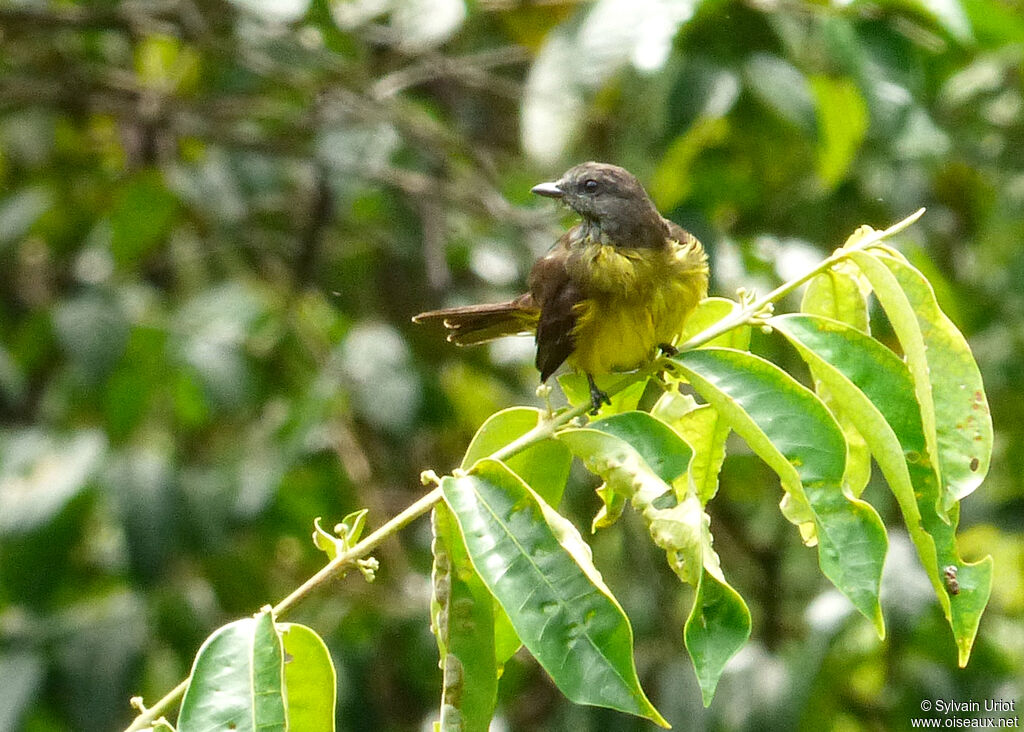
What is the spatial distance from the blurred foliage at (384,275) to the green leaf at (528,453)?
50.7 inches

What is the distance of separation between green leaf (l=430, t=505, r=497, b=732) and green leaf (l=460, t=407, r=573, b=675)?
18 centimetres

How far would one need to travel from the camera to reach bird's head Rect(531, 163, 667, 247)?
262 cm

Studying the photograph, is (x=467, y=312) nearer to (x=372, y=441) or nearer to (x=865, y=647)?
(x=865, y=647)

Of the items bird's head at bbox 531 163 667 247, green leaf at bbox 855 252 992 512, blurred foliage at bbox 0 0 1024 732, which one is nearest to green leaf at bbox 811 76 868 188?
blurred foliage at bbox 0 0 1024 732

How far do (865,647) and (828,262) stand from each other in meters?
1.87

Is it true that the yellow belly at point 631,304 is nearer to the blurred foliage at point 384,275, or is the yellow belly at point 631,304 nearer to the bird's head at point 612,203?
the bird's head at point 612,203

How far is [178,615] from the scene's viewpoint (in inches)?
146

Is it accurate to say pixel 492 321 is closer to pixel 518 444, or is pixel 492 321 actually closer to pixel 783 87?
pixel 783 87

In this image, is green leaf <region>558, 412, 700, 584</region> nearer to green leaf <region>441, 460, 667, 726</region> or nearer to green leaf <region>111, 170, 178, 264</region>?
green leaf <region>441, 460, 667, 726</region>

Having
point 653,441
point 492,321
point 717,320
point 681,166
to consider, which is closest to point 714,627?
point 653,441

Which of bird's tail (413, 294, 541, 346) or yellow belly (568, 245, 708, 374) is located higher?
yellow belly (568, 245, 708, 374)

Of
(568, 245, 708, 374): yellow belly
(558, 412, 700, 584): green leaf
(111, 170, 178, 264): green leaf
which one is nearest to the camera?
(558, 412, 700, 584): green leaf

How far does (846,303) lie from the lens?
1.68 meters

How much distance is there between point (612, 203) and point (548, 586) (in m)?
1.49
